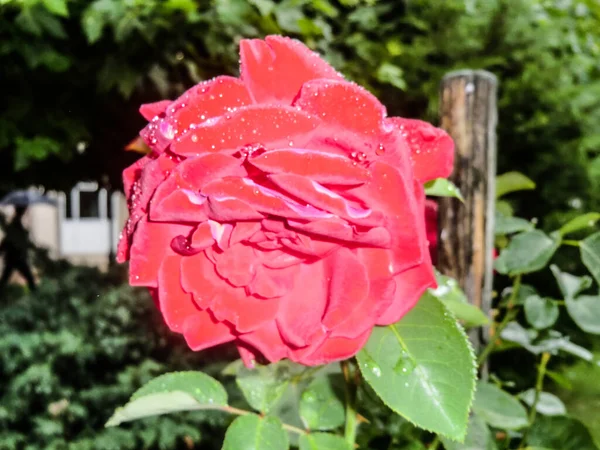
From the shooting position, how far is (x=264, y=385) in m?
0.60

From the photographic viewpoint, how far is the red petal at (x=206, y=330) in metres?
0.41

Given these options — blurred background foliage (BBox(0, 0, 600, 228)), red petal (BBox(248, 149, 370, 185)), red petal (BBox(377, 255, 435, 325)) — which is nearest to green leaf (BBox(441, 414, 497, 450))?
red petal (BBox(377, 255, 435, 325))

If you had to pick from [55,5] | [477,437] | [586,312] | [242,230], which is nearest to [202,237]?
[242,230]

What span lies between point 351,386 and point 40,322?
1.72 metres

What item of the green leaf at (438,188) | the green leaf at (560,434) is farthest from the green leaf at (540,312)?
the green leaf at (438,188)

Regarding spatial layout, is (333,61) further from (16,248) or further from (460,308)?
(16,248)

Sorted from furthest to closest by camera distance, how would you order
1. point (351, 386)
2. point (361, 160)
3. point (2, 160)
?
point (2, 160)
point (351, 386)
point (361, 160)

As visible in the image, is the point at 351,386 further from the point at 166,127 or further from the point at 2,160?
the point at 2,160

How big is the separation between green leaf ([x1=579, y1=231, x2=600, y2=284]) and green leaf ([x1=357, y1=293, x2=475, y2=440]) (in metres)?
0.27

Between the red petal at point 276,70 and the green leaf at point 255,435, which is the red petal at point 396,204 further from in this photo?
the green leaf at point 255,435

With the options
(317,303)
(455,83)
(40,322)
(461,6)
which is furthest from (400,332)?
(40,322)

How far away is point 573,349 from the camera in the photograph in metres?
0.80

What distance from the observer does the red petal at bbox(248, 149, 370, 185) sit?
348 mm

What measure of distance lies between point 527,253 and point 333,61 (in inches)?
37.8
